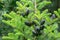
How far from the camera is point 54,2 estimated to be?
283 centimetres

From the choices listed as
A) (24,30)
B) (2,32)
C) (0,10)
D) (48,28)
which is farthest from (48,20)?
(0,10)

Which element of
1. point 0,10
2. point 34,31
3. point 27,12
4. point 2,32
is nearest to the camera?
point 34,31

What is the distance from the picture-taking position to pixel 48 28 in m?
1.78

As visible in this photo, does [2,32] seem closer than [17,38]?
No

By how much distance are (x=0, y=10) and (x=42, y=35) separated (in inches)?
45.8

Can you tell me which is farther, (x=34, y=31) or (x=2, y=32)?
(x=2, y=32)

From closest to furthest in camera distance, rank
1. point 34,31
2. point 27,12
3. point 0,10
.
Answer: point 34,31
point 27,12
point 0,10

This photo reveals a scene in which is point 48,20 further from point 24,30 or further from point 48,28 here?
point 24,30

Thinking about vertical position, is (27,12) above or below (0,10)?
below

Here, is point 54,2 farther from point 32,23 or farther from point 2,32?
point 32,23

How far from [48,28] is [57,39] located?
14 cm

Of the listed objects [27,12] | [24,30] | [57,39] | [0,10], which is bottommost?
[57,39]

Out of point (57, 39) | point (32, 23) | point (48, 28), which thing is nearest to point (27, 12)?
point (32, 23)

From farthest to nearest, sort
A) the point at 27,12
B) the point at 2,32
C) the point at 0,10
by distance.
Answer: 1. the point at 0,10
2. the point at 2,32
3. the point at 27,12
